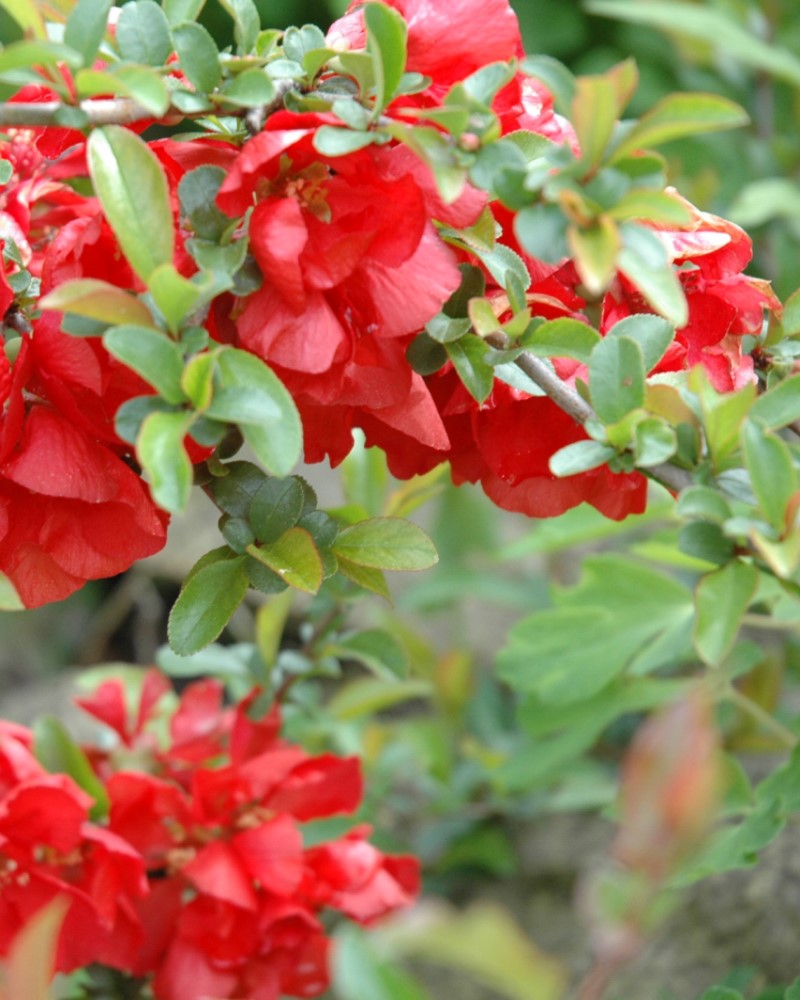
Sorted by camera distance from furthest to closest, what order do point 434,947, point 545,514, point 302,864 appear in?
point 302,864, point 545,514, point 434,947

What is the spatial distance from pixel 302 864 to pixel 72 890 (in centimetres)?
10

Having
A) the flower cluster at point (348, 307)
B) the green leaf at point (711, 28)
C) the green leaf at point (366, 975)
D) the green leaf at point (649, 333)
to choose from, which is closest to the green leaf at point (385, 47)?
the flower cluster at point (348, 307)

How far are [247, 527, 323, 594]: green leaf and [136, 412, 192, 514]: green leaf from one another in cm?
8

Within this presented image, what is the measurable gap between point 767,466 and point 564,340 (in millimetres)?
82

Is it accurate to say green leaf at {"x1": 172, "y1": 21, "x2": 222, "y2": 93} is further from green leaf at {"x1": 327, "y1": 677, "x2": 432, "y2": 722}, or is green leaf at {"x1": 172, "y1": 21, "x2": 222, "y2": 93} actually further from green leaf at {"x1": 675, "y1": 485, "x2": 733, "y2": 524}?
green leaf at {"x1": 327, "y1": 677, "x2": 432, "y2": 722}

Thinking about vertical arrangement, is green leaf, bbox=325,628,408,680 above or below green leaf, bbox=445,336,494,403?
below

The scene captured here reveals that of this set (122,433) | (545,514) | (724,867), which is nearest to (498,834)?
(724,867)

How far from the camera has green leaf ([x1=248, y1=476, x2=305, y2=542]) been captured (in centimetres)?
44

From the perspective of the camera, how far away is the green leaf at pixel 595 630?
83 centimetres

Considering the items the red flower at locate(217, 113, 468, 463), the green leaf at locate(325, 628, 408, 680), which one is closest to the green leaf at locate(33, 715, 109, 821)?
the green leaf at locate(325, 628, 408, 680)

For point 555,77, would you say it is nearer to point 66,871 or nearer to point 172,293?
point 172,293

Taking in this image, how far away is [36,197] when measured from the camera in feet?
1.63

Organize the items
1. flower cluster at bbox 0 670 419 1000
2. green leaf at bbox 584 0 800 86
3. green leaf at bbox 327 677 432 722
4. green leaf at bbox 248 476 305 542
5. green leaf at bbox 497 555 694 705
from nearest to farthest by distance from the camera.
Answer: green leaf at bbox 248 476 305 542
flower cluster at bbox 0 670 419 1000
green leaf at bbox 497 555 694 705
green leaf at bbox 327 677 432 722
green leaf at bbox 584 0 800 86

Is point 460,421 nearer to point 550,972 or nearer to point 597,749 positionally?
point 550,972
